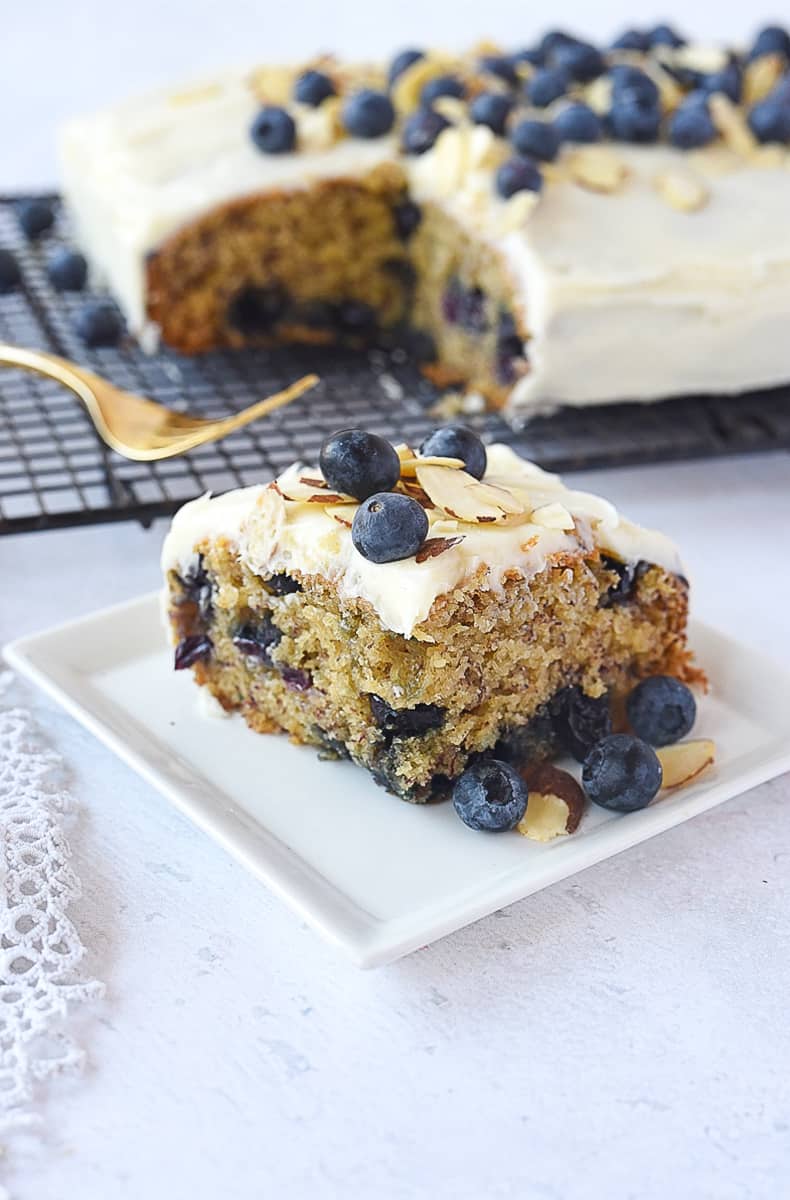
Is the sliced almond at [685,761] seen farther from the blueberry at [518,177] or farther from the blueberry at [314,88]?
the blueberry at [314,88]

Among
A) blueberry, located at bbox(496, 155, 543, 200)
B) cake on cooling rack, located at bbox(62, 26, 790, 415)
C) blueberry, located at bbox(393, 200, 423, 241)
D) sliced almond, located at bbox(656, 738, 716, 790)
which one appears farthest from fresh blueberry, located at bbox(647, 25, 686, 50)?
sliced almond, located at bbox(656, 738, 716, 790)

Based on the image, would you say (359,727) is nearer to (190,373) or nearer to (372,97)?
(190,373)

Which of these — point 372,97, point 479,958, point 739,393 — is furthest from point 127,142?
point 479,958

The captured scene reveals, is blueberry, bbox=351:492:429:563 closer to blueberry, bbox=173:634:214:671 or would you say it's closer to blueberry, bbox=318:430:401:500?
blueberry, bbox=318:430:401:500

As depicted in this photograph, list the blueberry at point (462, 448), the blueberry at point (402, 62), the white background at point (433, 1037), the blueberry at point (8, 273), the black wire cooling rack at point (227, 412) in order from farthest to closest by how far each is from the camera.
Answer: the blueberry at point (402, 62) → the blueberry at point (8, 273) → the black wire cooling rack at point (227, 412) → the blueberry at point (462, 448) → the white background at point (433, 1037)

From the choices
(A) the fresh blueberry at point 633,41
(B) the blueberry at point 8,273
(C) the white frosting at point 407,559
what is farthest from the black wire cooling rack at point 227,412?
(A) the fresh blueberry at point 633,41

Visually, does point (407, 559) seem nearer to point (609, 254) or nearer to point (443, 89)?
point (609, 254)
